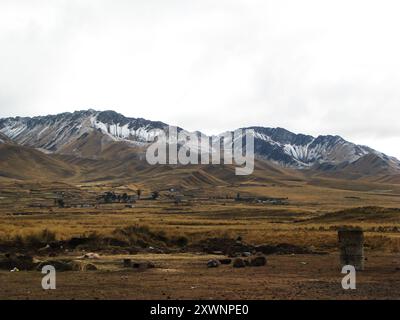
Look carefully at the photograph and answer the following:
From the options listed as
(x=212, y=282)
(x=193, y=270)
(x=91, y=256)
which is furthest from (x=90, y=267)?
(x=212, y=282)

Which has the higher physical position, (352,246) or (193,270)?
(352,246)

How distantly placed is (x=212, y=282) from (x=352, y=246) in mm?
10515

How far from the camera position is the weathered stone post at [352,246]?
3759 cm

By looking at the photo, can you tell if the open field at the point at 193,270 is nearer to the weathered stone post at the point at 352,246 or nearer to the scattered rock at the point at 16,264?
the weathered stone post at the point at 352,246

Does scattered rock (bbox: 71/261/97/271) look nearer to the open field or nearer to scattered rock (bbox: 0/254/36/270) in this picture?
the open field

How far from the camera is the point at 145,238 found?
61.9 m

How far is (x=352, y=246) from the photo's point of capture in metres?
38.0

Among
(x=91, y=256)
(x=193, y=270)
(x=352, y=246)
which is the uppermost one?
(x=352, y=246)

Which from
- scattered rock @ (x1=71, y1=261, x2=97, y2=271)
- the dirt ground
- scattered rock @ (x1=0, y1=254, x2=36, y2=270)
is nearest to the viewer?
the dirt ground

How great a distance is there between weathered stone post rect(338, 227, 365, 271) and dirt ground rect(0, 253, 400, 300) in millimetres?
867

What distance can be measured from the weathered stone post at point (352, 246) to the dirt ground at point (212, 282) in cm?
87

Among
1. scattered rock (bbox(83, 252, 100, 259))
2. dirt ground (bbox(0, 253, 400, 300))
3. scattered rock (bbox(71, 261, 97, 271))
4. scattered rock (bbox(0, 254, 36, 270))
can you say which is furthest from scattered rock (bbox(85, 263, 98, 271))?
scattered rock (bbox(83, 252, 100, 259))

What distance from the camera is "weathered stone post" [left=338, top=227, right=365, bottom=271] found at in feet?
123

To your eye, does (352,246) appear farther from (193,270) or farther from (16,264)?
(16,264)
